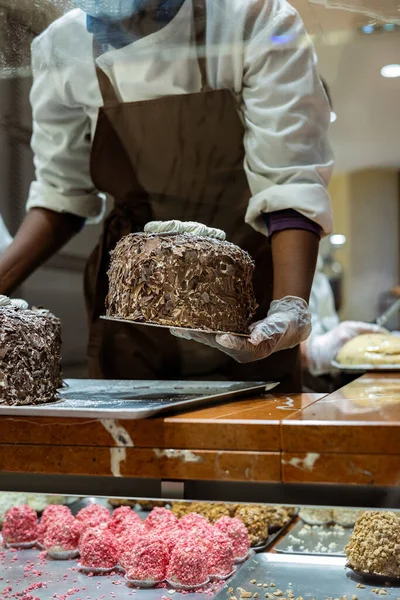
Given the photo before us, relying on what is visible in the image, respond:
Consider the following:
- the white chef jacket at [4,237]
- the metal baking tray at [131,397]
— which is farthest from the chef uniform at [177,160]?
the metal baking tray at [131,397]

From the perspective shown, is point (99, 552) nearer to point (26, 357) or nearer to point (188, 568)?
point (188, 568)

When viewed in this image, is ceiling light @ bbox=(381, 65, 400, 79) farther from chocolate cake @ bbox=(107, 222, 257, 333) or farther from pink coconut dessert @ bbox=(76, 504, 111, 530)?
pink coconut dessert @ bbox=(76, 504, 111, 530)

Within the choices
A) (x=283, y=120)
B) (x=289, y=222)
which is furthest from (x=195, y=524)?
(x=283, y=120)

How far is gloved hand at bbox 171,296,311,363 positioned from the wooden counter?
6.8 inches

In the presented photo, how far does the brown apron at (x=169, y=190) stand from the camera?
5.77ft

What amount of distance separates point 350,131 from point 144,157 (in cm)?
62

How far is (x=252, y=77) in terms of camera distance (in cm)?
170

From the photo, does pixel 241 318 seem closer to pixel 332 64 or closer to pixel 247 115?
pixel 247 115

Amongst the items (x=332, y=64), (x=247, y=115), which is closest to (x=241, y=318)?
(x=247, y=115)

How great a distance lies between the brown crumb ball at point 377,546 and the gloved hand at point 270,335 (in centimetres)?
37

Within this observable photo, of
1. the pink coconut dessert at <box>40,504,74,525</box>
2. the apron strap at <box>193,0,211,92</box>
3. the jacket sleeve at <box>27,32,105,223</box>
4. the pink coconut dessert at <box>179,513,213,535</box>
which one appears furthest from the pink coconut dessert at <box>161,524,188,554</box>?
the apron strap at <box>193,0,211,92</box>

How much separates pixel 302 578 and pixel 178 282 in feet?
1.86

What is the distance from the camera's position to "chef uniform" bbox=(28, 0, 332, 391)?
5.57ft

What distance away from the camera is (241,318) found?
4.54ft
